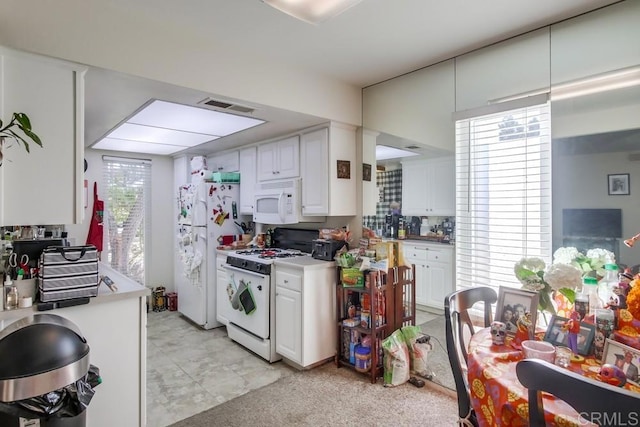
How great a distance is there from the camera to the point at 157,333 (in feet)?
12.8

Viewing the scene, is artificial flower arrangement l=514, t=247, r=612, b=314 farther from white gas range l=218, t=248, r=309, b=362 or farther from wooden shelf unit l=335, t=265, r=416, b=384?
white gas range l=218, t=248, r=309, b=362

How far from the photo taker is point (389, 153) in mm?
3289

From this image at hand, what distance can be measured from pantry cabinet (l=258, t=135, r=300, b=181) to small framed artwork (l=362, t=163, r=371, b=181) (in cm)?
66

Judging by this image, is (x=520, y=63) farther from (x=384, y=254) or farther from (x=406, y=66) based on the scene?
(x=384, y=254)

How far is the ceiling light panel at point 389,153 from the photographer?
318 centimetres

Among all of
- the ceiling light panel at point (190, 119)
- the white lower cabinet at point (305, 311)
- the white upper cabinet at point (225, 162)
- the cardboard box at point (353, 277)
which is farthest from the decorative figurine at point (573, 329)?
the white upper cabinet at point (225, 162)

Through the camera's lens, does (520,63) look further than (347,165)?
No

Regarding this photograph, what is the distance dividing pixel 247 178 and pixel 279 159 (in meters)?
0.69

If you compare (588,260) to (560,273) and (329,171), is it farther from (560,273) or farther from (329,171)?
(329,171)

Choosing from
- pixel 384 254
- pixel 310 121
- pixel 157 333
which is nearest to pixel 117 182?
pixel 157 333

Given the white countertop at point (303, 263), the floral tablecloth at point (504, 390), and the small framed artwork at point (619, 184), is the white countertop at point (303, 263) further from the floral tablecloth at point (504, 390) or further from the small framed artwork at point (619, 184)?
the small framed artwork at point (619, 184)

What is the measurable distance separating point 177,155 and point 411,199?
346 centimetres

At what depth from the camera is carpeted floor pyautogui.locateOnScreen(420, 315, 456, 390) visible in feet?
8.94

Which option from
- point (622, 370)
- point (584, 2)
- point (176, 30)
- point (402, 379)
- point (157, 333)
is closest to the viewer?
point (622, 370)
